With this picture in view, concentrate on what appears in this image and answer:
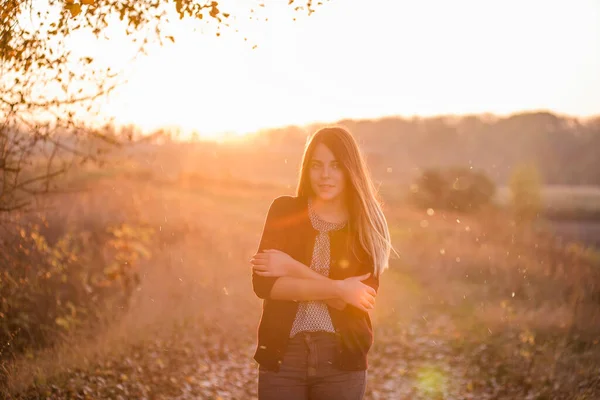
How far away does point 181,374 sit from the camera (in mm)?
7816

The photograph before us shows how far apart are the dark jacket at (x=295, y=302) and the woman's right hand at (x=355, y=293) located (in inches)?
3.5

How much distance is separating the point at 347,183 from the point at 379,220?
251 millimetres

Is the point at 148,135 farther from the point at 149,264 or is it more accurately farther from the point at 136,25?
the point at 149,264

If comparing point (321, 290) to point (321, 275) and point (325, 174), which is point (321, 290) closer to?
point (321, 275)

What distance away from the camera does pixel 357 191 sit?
3.19m

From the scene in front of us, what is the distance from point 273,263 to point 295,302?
0.22 metres

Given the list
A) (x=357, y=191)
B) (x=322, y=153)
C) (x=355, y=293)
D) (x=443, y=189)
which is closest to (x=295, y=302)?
(x=355, y=293)

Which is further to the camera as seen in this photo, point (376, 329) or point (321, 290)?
point (376, 329)

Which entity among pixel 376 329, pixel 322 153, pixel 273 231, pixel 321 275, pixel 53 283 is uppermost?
pixel 322 153

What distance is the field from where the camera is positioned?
731 cm

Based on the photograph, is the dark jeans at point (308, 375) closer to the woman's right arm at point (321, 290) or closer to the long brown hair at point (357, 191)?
the woman's right arm at point (321, 290)

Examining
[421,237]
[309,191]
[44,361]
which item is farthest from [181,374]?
[421,237]

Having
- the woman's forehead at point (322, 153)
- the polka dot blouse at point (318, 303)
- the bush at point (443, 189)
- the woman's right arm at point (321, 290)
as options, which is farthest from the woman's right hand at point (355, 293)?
the bush at point (443, 189)

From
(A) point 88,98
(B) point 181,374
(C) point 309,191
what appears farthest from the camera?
(B) point 181,374
